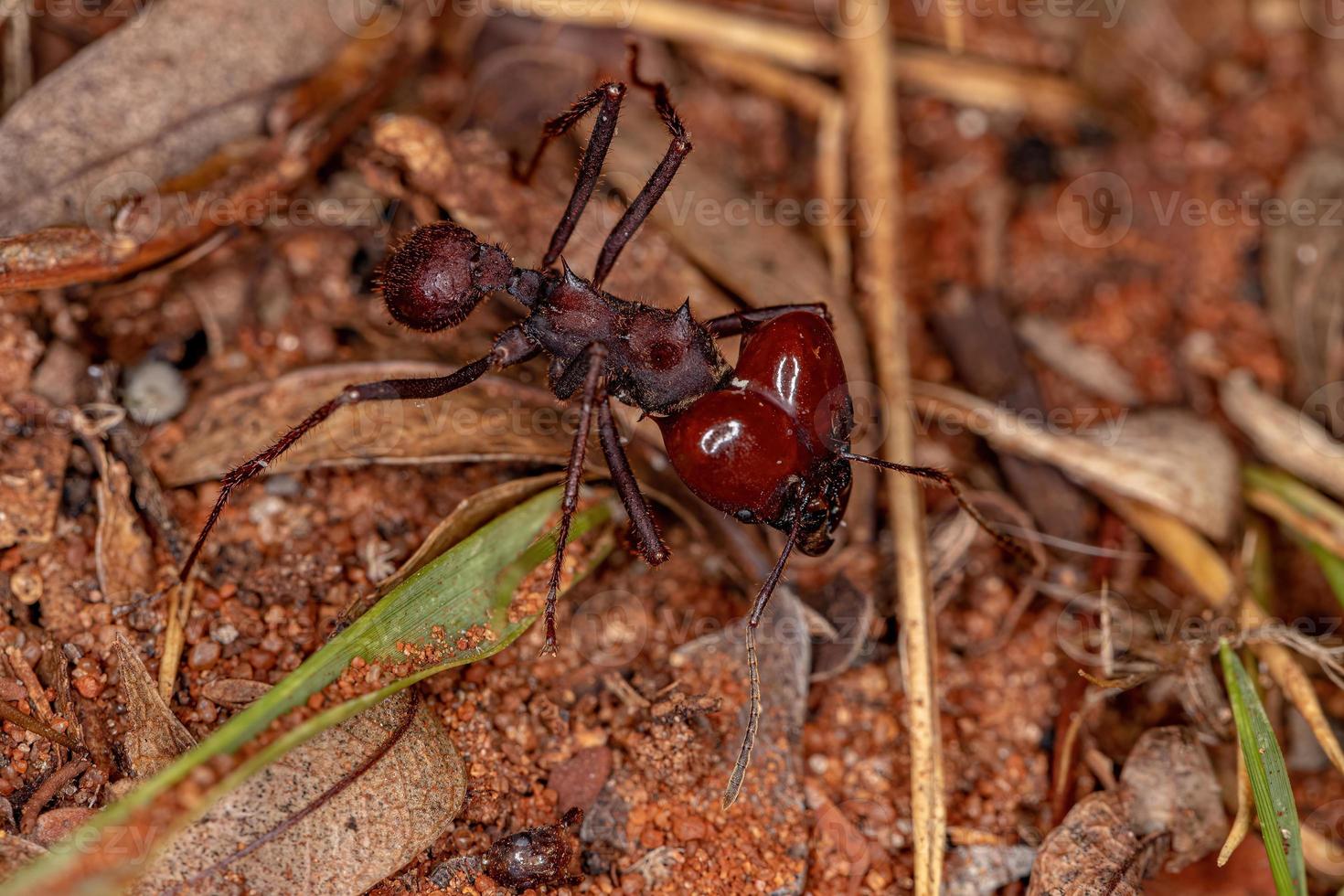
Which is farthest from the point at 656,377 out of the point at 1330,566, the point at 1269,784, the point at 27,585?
the point at 1330,566

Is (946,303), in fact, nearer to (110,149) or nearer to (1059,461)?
(1059,461)

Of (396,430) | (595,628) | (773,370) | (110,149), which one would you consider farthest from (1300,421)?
(110,149)

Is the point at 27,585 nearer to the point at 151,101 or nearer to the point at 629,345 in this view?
the point at 151,101

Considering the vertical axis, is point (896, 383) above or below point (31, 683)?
above

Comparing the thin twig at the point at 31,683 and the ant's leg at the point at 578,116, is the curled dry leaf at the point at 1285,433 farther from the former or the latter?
the thin twig at the point at 31,683

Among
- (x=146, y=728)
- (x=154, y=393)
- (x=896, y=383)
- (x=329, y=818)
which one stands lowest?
(x=146, y=728)

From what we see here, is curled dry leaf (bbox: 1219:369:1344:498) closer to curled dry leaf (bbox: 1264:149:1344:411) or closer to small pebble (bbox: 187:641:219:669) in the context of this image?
curled dry leaf (bbox: 1264:149:1344:411)

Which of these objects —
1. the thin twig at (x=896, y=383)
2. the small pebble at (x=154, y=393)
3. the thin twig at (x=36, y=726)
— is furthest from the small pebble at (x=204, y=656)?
the thin twig at (x=896, y=383)
